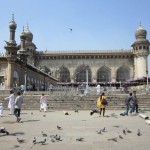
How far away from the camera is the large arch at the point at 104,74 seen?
51438 mm

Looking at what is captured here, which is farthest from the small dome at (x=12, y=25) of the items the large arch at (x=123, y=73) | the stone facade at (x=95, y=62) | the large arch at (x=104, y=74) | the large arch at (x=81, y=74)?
the large arch at (x=123, y=73)

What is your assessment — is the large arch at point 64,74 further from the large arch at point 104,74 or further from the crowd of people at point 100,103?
the crowd of people at point 100,103

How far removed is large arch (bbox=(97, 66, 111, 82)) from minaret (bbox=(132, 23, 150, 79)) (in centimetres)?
466

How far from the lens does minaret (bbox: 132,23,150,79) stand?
4794cm

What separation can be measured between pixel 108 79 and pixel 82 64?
5219mm

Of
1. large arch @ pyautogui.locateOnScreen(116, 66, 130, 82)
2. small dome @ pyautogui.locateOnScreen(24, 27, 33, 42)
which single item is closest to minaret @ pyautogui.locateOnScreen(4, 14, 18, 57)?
small dome @ pyautogui.locateOnScreen(24, 27, 33, 42)

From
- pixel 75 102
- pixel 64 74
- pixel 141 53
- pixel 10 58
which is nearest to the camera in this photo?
pixel 75 102

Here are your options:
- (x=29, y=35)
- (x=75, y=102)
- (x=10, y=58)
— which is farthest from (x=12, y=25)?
(x=29, y=35)

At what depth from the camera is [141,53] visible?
4812cm

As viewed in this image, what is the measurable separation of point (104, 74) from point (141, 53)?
24.4 ft

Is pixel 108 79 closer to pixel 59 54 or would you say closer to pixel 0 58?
pixel 59 54

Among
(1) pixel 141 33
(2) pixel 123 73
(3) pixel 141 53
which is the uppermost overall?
(1) pixel 141 33

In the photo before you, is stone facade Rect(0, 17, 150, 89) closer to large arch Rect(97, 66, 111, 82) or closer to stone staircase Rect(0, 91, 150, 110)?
large arch Rect(97, 66, 111, 82)

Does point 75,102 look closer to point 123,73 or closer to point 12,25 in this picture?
point 12,25
